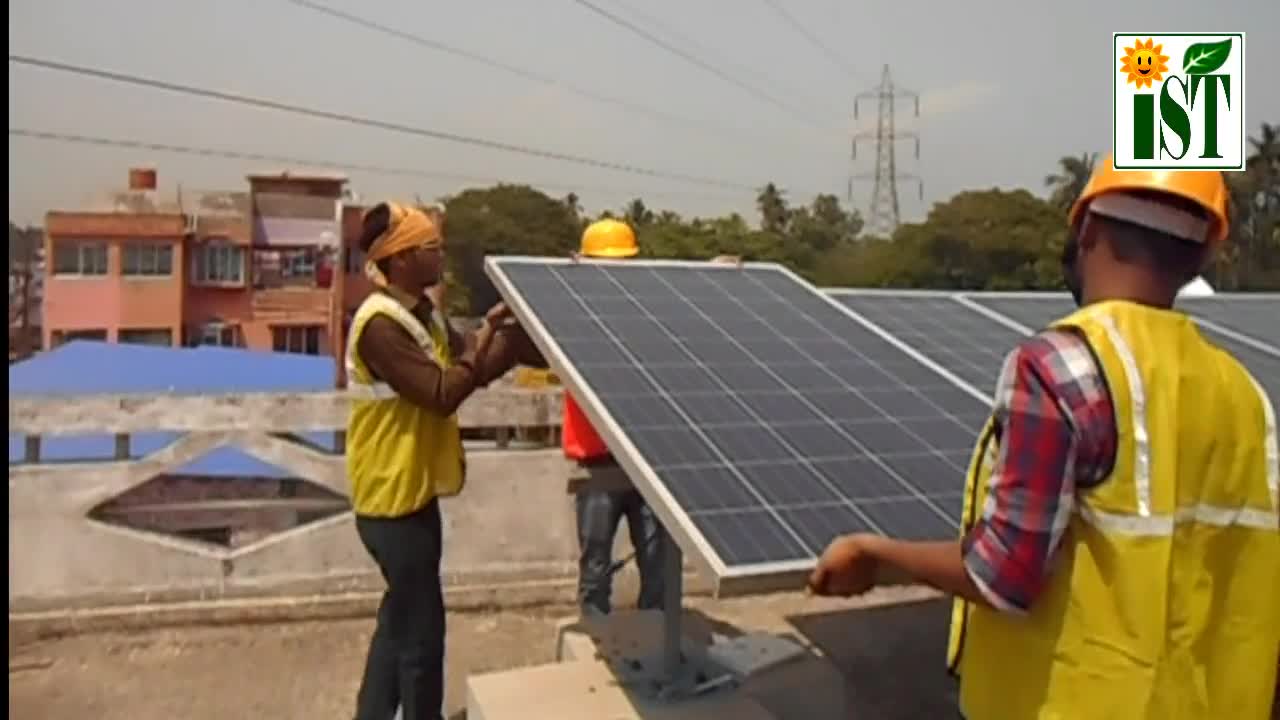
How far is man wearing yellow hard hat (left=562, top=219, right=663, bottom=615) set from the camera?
516 cm

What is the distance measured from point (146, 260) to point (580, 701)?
48.6 m

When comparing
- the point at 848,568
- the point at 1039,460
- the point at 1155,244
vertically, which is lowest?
the point at 848,568

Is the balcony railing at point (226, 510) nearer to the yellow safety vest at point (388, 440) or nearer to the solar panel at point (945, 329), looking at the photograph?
the solar panel at point (945, 329)

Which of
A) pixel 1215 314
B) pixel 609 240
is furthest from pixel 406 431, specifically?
pixel 1215 314

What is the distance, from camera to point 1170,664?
195 centimetres

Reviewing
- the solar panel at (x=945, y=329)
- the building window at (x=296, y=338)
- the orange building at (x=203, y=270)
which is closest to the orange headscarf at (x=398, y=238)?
the solar panel at (x=945, y=329)

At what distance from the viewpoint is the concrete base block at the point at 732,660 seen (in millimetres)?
4086

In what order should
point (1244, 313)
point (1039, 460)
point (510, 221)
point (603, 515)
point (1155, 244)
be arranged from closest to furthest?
point (1039, 460) < point (1155, 244) < point (603, 515) < point (1244, 313) < point (510, 221)

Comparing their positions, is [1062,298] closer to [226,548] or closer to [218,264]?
[226,548]

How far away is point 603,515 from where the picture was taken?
527cm

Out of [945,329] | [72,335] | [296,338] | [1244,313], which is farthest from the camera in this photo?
[296,338]

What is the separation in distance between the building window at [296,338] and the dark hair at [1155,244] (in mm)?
52175

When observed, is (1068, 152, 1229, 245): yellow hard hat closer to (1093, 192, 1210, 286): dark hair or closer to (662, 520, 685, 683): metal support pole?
(1093, 192, 1210, 286): dark hair

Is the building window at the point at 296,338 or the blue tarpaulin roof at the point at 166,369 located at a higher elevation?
the building window at the point at 296,338
